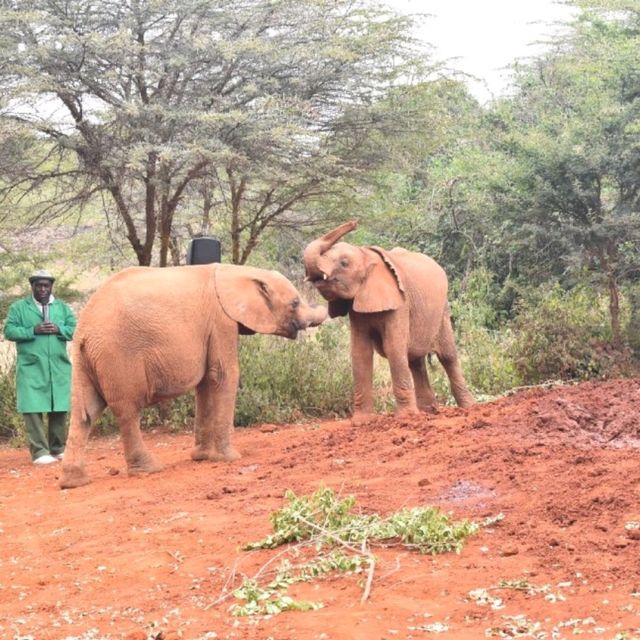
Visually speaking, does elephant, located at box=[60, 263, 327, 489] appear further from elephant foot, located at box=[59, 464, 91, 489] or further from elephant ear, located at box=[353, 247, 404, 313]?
elephant ear, located at box=[353, 247, 404, 313]

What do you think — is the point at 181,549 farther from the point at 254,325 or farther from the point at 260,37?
the point at 260,37

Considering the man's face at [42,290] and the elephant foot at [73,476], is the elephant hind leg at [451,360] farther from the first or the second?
the elephant foot at [73,476]

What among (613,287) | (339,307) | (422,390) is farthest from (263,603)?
(613,287)

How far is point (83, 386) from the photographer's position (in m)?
9.48

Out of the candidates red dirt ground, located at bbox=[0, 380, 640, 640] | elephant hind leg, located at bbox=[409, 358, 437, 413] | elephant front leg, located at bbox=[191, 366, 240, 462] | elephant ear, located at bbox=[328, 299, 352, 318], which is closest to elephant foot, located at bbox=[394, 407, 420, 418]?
red dirt ground, located at bbox=[0, 380, 640, 640]

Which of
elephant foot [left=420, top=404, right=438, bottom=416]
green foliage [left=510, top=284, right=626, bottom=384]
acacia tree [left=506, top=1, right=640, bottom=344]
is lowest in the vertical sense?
elephant foot [left=420, top=404, right=438, bottom=416]

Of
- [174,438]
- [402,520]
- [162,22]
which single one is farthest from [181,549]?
[162,22]

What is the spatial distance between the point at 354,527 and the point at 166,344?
364 cm

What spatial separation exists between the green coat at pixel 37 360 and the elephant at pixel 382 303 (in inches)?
108

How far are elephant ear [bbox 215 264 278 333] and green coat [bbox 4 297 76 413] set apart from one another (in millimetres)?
2271

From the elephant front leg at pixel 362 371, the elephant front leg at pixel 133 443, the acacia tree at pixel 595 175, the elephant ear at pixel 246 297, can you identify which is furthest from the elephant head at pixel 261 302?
the acacia tree at pixel 595 175

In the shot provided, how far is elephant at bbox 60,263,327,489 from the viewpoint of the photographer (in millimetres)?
9328

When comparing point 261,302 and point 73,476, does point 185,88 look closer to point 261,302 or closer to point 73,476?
point 261,302

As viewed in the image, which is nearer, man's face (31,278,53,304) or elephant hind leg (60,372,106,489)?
elephant hind leg (60,372,106,489)
